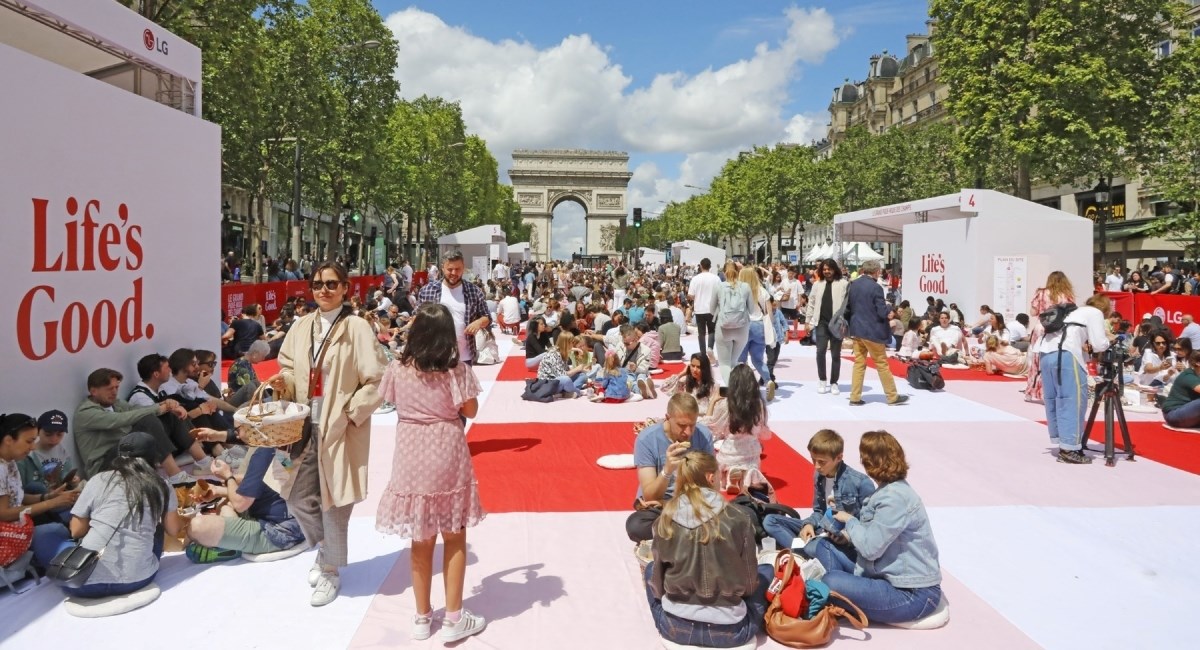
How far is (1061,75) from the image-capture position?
83.0 ft

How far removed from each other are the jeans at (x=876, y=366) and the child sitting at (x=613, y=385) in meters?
2.94

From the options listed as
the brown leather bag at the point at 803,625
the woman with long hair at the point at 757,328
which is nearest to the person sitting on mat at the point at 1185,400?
the woman with long hair at the point at 757,328

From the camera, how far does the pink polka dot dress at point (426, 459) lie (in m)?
3.84

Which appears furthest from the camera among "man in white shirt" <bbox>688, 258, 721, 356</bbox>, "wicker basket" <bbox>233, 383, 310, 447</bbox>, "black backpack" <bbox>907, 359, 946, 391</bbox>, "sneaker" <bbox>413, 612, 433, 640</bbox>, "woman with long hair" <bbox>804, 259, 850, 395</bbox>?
"man in white shirt" <bbox>688, 258, 721, 356</bbox>

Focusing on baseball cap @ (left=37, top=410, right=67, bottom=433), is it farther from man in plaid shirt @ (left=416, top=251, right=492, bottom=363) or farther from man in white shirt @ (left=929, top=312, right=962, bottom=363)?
man in white shirt @ (left=929, top=312, right=962, bottom=363)

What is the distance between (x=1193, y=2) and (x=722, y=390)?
128ft

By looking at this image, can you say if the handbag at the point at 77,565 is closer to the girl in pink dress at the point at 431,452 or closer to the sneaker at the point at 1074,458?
the girl in pink dress at the point at 431,452

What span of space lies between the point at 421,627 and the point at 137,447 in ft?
6.52

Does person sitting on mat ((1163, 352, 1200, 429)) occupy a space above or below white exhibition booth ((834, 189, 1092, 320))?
below

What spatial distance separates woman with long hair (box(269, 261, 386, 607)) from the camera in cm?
427

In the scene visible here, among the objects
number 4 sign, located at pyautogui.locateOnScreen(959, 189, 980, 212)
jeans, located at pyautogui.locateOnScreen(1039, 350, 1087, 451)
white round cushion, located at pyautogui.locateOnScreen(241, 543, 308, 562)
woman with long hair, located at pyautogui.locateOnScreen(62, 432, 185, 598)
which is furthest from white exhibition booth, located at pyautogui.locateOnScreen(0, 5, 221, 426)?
number 4 sign, located at pyautogui.locateOnScreen(959, 189, 980, 212)

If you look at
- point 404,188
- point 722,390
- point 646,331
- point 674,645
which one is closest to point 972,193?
point 646,331

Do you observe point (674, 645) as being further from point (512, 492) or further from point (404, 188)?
point (404, 188)

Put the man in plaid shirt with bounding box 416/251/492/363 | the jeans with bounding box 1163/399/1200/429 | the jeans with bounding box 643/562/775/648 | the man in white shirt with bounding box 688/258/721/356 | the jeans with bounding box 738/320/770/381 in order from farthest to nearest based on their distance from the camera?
the man in white shirt with bounding box 688/258/721/356
the jeans with bounding box 738/320/770/381
the jeans with bounding box 1163/399/1200/429
the man in plaid shirt with bounding box 416/251/492/363
the jeans with bounding box 643/562/775/648
